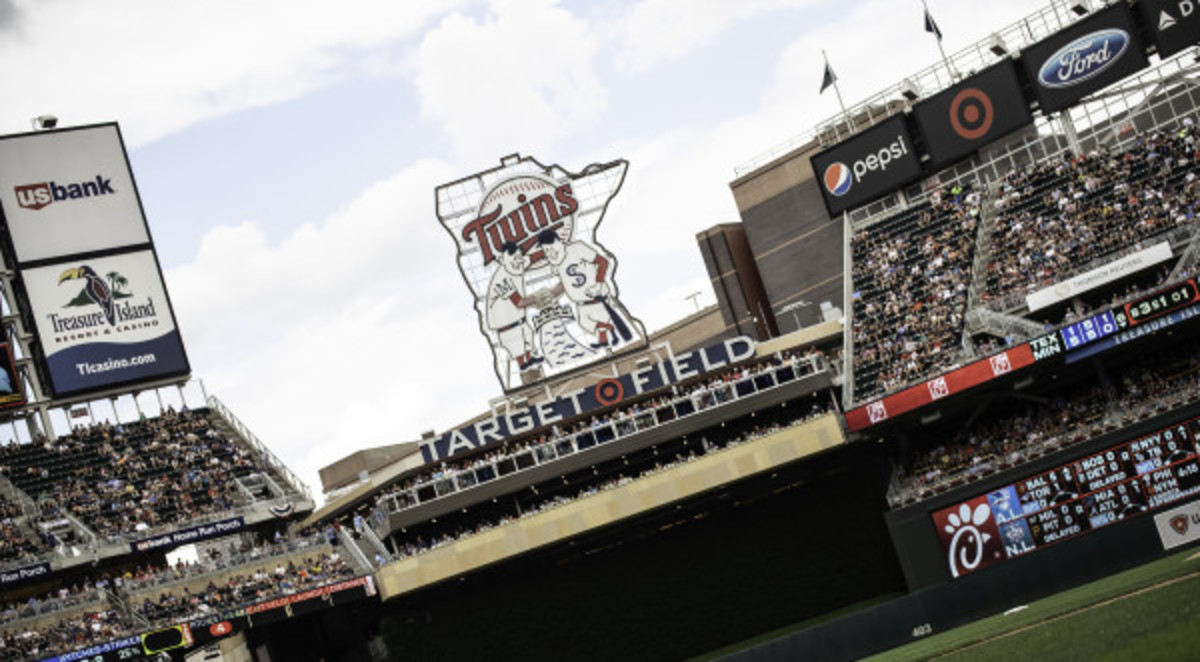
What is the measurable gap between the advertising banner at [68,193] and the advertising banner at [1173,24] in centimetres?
4324

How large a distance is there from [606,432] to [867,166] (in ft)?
55.4

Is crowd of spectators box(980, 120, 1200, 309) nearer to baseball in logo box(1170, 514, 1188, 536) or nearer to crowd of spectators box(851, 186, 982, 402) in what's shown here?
crowd of spectators box(851, 186, 982, 402)

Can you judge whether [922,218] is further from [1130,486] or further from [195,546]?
[195,546]

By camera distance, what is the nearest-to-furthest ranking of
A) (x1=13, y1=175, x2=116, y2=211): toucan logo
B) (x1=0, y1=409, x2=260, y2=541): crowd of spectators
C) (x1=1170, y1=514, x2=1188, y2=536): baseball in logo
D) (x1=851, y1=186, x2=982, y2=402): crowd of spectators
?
(x1=1170, y1=514, x2=1188, y2=536): baseball in logo, (x1=851, y1=186, x2=982, y2=402): crowd of spectators, (x1=0, y1=409, x2=260, y2=541): crowd of spectators, (x1=13, y1=175, x2=116, y2=211): toucan logo

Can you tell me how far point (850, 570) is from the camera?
5572cm

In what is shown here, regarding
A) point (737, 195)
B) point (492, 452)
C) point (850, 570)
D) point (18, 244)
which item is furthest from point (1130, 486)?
point (18, 244)

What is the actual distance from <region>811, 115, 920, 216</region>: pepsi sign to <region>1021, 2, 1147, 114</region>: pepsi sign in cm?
594

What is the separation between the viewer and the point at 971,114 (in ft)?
188

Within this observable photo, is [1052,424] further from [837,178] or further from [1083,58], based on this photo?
[837,178]

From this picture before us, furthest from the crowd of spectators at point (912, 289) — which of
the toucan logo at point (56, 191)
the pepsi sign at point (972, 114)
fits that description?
the toucan logo at point (56, 191)

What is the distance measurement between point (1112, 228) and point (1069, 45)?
9.51m

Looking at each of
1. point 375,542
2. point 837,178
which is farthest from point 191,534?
point 837,178

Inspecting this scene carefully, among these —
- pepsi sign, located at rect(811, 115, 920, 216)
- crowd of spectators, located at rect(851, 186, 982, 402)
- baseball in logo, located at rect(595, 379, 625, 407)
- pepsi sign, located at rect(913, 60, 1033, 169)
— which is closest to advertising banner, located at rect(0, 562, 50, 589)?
baseball in logo, located at rect(595, 379, 625, 407)

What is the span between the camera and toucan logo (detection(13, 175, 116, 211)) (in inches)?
2448
